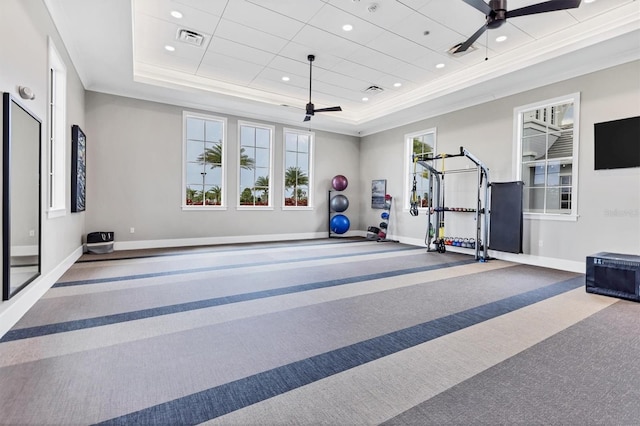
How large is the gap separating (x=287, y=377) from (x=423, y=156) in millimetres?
7528

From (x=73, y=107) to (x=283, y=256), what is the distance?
4.53 m

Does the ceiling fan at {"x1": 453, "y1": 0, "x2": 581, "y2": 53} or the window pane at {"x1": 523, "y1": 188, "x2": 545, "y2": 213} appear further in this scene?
the window pane at {"x1": 523, "y1": 188, "x2": 545, "y2": 213}

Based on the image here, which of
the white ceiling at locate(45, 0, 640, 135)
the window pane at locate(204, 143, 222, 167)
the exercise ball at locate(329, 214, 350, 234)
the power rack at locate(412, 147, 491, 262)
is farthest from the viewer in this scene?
the exercise ball at locate(329, 214, 350, 234)

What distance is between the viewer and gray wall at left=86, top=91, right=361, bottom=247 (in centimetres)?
679

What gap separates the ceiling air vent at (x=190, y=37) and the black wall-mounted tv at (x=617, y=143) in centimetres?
666

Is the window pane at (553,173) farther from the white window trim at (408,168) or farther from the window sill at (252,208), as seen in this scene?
the window sill at (252,208)

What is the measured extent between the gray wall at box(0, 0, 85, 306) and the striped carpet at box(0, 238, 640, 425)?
0.62 meters

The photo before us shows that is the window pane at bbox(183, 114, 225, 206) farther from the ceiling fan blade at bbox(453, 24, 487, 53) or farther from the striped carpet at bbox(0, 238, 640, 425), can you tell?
the ceiling fan blade at bbox(453, 24, 487, 53)

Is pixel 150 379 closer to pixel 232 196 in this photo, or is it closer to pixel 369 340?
pixel 369 340

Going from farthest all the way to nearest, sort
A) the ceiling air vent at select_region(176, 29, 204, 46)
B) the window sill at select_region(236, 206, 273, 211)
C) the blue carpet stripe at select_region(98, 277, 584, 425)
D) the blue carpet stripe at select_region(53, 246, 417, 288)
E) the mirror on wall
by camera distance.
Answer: the window sill at select_region(236, 206, 273, 211) → the ceiling air vent at select_region(176, 29, 204, 46) → the blue carpet stripe at select_region(53, 246, 417, 288) → the mirror on wall → the blue carpet stripe at select_region(98, 277, 584, 425)

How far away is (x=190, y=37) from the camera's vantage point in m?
5.20

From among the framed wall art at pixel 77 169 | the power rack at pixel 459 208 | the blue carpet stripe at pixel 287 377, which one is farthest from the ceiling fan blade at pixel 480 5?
the framed wall art at pixel 77 169

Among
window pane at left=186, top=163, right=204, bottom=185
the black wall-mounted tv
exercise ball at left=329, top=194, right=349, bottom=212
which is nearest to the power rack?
the black wall-mounted tv

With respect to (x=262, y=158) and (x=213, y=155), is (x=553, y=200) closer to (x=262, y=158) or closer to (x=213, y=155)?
(x=262, y=158)
